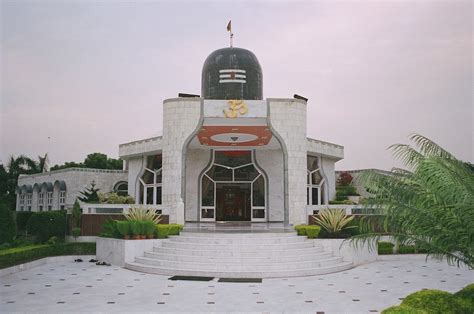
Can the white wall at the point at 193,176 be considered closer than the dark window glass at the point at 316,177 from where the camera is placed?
Yes

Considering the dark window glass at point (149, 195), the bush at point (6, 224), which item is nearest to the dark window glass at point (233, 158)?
the dark window glass at point (149, 195)

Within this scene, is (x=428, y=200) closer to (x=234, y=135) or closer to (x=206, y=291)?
(x=206, y=291)

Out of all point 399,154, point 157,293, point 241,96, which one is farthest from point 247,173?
point 399,154

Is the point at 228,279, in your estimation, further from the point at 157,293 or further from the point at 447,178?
the point at 447,178

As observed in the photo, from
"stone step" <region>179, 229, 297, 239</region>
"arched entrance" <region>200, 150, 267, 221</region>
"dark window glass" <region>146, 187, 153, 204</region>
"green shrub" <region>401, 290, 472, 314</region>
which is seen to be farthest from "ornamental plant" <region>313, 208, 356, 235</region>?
"dark window glass" <region>146, 187, 153, 204</region>

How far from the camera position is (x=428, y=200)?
724 cm

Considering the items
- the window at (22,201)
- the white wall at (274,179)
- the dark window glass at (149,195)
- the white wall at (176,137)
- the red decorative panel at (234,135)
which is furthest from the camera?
the window at (22,201)

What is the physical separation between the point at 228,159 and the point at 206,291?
14830mm

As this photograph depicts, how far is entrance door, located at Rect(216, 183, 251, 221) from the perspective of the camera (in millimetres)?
25562

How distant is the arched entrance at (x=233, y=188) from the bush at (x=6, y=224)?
476 inches

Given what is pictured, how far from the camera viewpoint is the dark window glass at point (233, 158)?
25500mm

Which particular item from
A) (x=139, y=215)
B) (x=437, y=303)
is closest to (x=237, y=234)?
(x=139, y=215)

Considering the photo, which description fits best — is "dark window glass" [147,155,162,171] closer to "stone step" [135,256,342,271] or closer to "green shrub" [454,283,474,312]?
"stone step" [135,256,342,271]

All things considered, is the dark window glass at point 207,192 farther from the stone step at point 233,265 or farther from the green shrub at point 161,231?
the stone step at point 233,265
